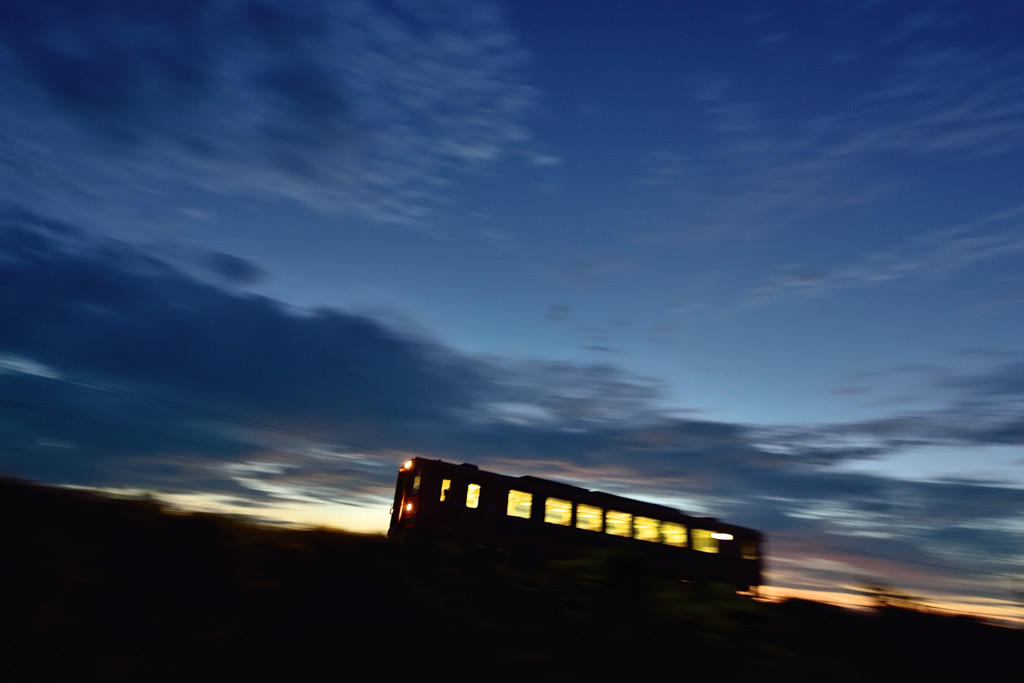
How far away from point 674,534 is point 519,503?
637 centimetres

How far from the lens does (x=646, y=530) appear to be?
22.8 meters

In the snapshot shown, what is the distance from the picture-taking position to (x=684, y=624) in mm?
3410

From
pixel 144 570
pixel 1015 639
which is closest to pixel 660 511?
pixel 1015 639

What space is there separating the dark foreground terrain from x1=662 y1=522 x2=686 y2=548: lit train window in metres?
20.4

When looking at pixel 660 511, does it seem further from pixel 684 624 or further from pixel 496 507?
pixel 684 624

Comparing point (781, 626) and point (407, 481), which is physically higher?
point (407, 481)

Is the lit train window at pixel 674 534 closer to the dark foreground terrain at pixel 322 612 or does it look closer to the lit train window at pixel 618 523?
the lit train window at pixel 618 523

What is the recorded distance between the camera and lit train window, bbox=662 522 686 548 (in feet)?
76.3

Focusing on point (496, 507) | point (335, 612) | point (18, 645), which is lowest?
point (18, 645)

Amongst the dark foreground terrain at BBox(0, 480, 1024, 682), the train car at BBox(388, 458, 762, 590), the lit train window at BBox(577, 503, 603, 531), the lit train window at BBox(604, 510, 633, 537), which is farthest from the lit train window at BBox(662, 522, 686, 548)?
the dark foreground terrain at BBox(0, 480, 1024, 682)

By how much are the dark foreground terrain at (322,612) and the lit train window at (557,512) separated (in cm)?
1808

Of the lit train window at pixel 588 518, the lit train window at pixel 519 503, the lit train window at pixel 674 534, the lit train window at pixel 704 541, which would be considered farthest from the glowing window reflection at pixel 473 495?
the lit train window at pixel 704 541

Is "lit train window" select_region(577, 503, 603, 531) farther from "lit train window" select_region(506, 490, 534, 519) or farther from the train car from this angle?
"lit train window" select_region(506, 490, 534, 519)

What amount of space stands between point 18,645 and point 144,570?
0.57 meters
